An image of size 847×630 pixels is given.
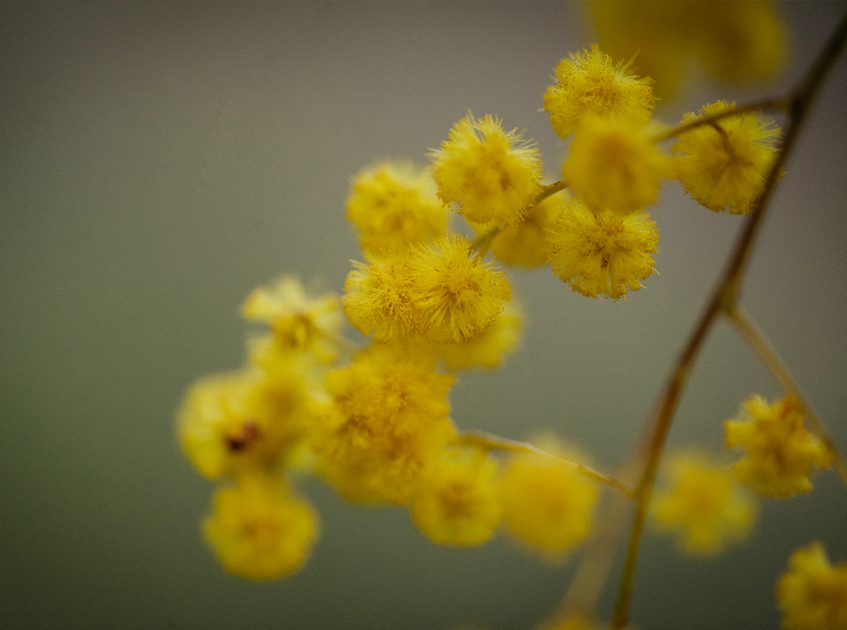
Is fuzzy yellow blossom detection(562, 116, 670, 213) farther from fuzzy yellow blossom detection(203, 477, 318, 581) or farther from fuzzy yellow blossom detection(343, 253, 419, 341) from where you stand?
fuzzy yellow blossom detection(203, 477, 318, 581)

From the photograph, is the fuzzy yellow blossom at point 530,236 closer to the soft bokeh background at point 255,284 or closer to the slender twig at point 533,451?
the slender twig at point 533,451

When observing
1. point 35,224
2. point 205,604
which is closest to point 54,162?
point 35,224

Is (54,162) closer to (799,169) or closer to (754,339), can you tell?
(754,339)

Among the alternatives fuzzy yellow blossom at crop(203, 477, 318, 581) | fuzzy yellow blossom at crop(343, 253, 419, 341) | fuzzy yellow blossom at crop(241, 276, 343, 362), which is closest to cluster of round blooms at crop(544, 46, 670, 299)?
fuzzy yellow blossom at crop(343, 253, 419, 341)

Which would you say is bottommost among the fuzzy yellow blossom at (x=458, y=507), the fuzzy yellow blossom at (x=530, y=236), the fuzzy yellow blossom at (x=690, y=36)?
the fuzzy yellow blossom at (x=458, y=507)

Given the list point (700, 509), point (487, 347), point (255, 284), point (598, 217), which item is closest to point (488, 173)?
point (598, 217)

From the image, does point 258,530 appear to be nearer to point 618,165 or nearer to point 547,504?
point 547,504

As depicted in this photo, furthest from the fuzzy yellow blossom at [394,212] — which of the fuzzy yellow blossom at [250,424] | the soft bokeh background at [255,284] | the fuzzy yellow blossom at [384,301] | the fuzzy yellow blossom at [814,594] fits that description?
the fuzzy yellow blossom at [814,594]
